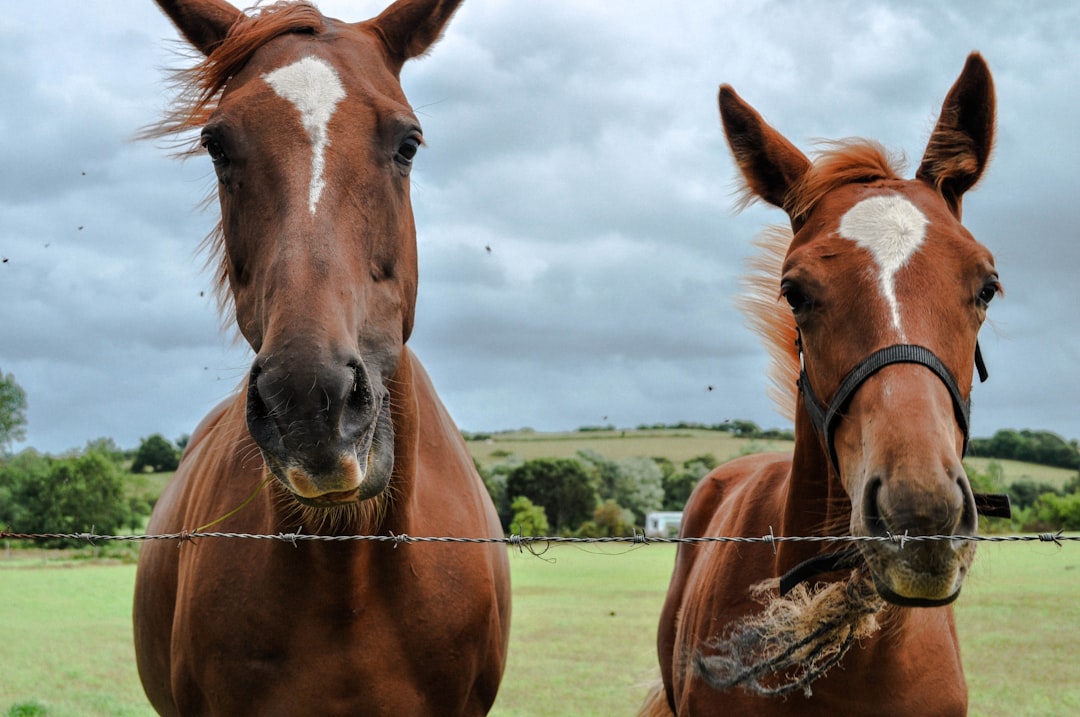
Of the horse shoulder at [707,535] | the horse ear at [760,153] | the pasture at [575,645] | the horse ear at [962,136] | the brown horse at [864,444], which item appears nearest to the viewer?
the brown horse at [864,444]

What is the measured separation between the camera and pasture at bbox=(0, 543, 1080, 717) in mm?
9320

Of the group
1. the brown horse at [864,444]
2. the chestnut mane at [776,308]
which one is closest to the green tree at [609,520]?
the chestnut mane at [776,308]

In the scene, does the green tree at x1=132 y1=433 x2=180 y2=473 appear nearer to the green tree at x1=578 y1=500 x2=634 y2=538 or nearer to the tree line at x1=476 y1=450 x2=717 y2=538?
the tree line at x1=476 y1=450 x2=717 y2=538

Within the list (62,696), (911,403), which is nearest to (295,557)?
(911,403)

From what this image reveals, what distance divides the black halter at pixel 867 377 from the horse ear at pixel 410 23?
6.61 ft

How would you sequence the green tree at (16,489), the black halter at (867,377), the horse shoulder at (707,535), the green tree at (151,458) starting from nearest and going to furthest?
the black halter at (867,377) → the horse shoulder at (707,535) → the green tree at (16,489) → the green tree at (151,458)

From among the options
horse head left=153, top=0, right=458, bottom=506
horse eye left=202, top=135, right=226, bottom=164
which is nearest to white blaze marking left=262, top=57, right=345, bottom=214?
horse head left=153, top=0, right=458, bottom=506

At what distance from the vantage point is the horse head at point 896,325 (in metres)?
2.53

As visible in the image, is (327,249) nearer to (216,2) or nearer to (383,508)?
(383,508)

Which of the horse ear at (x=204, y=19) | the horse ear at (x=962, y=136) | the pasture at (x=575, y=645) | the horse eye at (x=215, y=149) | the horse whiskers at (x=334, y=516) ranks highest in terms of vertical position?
the horse ear at (x=204, y=19)

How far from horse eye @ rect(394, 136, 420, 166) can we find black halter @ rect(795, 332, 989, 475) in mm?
1632

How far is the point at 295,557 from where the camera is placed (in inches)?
129

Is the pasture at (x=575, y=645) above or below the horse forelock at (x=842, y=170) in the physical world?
below

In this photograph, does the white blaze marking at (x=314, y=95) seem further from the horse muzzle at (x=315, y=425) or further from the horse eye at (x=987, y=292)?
the horse eye at (x=987, y=292)
